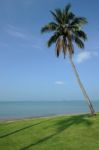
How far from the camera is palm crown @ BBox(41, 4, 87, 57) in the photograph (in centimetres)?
3236

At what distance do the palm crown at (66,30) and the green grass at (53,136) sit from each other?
1260 centimetres

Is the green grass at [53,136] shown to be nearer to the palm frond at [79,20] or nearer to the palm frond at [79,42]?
the palm frond at [79,42]

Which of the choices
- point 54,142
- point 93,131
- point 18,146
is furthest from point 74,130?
point 18,146

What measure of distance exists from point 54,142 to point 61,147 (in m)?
1.27

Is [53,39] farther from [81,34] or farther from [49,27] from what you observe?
[81,34]

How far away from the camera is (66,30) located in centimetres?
3244

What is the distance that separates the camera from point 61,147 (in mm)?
15914

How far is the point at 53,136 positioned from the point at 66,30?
702 inches

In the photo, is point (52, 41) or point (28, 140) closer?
point (28, 140)

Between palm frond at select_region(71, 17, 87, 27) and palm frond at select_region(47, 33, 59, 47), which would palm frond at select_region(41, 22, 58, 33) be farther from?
palm frond at select_region(71, 17, 87, 27)

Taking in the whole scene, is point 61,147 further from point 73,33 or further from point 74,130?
point 73,33

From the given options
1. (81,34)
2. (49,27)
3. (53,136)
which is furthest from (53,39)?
(53,136)

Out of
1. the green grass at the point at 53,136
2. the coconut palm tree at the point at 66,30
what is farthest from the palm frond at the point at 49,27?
the green grass at the point at 53,136

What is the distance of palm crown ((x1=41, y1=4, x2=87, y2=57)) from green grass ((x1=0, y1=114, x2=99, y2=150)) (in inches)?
A: 496
